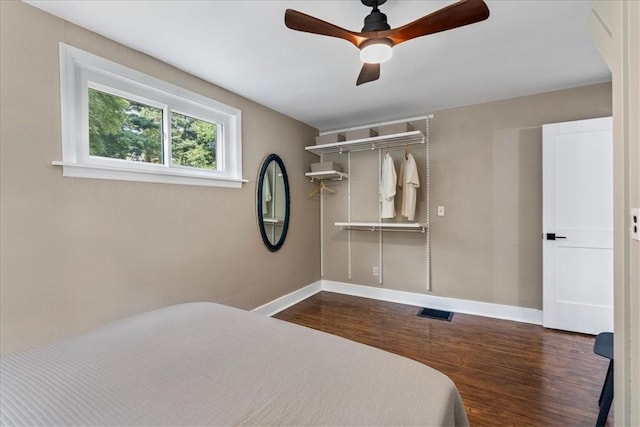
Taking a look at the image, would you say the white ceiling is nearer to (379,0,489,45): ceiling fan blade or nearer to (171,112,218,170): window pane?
(379,0,489,45): ceiling fan blade

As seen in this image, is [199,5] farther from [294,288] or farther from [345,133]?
[294,288]

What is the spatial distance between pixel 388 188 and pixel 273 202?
138cm

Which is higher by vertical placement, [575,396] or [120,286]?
[120,286]

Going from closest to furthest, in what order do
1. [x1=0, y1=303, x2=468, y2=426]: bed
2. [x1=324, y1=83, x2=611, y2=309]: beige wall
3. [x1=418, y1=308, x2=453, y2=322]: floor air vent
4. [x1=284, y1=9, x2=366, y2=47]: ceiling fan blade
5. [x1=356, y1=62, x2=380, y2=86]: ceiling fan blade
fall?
[x1=0, y1=303, x2=468, y2=426]: bed < [x1=284, y1=9, x2=366, y2=47]: ceiling fan blade < [x1=356, y1=62, x2=380, y2=86]: ceiling fan blade < [x1=324, y1=83, x2=611, y2=309]: beige wall < [x1=418, y1=308, x2=453, y2=322]: floor air vent

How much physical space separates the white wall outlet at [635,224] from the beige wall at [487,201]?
220cm

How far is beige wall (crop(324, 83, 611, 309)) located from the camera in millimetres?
2865

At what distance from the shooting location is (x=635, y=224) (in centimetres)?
95

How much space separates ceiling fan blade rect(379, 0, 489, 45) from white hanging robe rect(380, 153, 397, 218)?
6.34 feet

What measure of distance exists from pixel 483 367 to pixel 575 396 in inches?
20.1

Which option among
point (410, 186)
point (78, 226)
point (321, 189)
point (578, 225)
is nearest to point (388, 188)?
point (410, 186)

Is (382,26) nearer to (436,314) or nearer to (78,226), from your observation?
(78,226)

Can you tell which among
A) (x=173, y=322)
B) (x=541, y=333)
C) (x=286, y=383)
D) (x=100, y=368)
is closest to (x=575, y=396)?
(x=541, y=333)

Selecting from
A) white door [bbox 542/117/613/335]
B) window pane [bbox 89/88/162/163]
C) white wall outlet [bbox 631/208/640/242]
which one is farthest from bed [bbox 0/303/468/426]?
white door [bbox 542/117/613/335]

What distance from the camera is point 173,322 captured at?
121 cm
